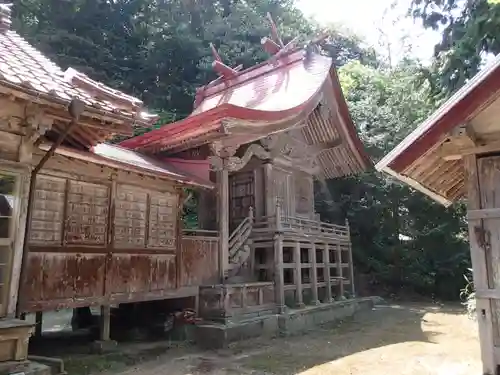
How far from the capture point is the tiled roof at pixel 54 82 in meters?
5.35

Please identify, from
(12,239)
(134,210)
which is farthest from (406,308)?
(12,239)

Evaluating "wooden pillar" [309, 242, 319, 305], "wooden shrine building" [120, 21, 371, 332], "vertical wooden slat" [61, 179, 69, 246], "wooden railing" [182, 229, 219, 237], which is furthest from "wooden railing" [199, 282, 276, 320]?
"vertical wooden slat" [61, 179, 69, 246]

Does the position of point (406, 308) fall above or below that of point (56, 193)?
below

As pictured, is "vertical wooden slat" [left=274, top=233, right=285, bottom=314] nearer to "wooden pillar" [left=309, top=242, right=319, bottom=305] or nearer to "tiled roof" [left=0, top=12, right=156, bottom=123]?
"wooden pillar" [left=309, top=242, right=319, bottom=305]

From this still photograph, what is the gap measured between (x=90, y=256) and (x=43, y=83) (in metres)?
3.47

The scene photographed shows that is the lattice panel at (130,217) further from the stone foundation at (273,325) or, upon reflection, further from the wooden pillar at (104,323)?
the stone foundation at (273,325)

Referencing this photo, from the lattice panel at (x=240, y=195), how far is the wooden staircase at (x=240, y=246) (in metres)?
1.08

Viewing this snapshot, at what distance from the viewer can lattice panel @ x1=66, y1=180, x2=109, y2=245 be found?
7.59 m

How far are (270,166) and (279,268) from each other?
3.23 m

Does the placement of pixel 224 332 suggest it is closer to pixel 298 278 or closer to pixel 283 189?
pixel 298 278

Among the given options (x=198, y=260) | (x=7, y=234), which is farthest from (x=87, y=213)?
(x=198, y=260)

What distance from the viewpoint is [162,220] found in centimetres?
943

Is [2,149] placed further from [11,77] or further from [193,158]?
[193,158]

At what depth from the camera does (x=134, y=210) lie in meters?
8.80
